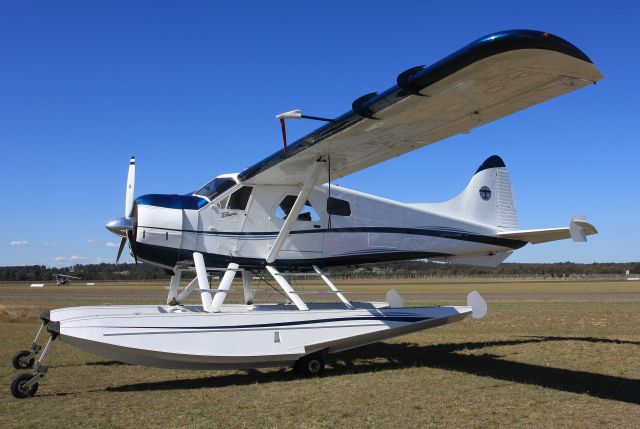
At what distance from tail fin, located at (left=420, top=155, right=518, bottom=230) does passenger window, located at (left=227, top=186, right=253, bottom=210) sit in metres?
4.21

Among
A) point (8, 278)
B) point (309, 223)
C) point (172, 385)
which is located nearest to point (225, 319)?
point (172, 385)

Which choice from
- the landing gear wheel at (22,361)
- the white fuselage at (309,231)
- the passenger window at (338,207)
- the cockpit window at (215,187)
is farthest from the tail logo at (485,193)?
the landing gear wheel at (22,361)

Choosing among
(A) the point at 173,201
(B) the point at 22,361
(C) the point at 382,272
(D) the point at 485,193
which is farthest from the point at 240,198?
(C) the point at 382,272

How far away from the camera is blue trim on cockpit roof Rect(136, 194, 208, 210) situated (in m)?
9.66

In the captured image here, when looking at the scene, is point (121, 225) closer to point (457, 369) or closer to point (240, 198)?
point (240, 198)

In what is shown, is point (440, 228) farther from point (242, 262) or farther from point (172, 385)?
point (172, 385)

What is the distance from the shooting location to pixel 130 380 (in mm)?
8430

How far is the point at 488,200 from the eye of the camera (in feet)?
43.4

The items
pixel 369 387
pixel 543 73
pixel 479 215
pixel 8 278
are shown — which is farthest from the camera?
pixel 8 278

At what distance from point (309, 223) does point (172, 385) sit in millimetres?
4220

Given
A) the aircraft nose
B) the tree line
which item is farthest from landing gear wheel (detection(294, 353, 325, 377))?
the tree line

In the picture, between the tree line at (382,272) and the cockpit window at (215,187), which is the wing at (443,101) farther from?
the tree line at (382,272)

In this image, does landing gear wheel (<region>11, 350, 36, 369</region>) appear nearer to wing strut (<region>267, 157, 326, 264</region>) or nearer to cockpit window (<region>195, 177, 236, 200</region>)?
cockpit window (<region>195, 177, 236, 200</region>)

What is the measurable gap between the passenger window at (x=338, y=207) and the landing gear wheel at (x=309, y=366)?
10.7ft
